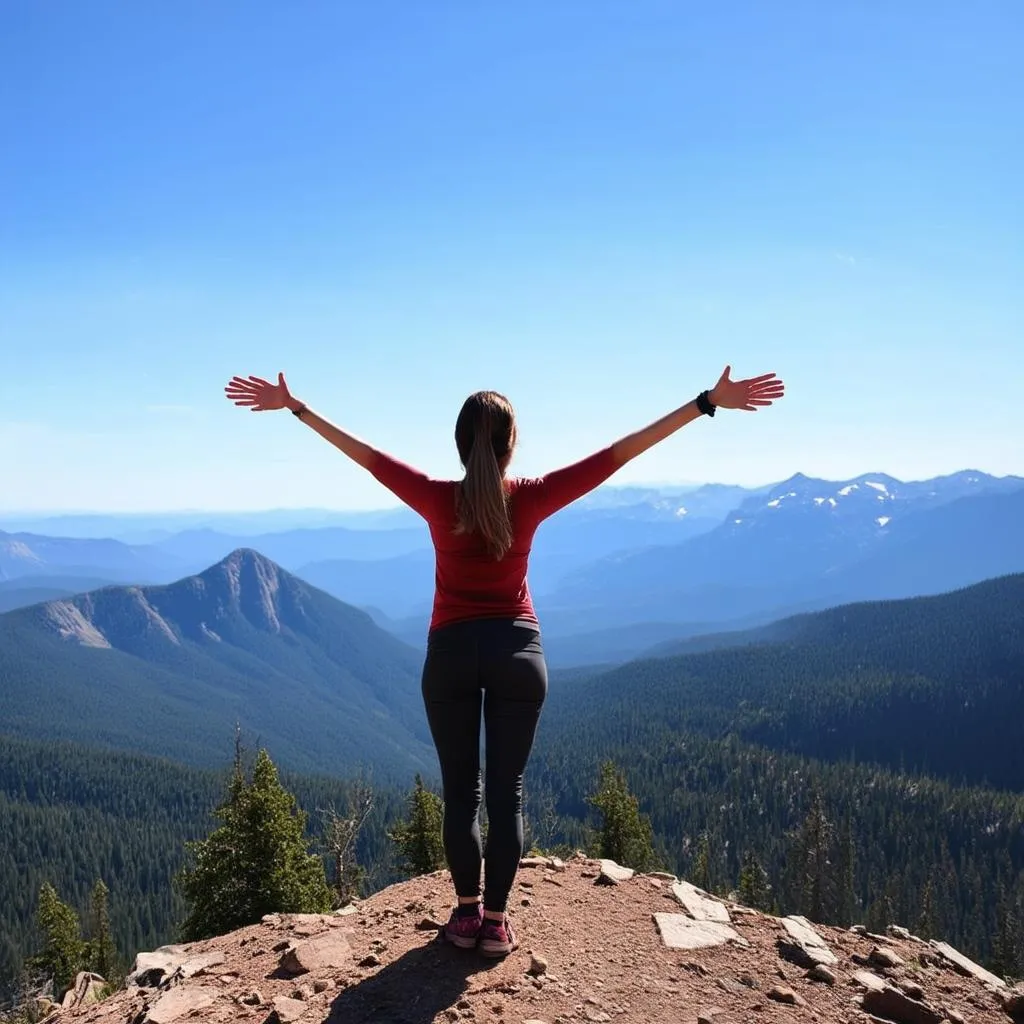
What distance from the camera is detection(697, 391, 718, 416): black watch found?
19.1 ft

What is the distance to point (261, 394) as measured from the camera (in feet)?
20.7

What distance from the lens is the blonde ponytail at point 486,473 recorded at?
513 cm

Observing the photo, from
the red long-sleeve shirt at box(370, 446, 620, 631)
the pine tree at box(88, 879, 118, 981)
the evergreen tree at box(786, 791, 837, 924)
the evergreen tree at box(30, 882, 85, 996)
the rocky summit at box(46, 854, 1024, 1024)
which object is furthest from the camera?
the evergreen tree at box(786, 791, 837, 924)

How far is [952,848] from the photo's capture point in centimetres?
11194

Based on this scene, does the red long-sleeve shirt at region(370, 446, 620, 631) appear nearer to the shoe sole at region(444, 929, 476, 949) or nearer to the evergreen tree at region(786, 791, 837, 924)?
the shoe sole at region(444, 929, 476, 949)

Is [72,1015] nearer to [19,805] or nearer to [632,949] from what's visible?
[632,949]

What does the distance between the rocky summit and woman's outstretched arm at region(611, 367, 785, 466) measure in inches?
162

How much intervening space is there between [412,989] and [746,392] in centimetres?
520

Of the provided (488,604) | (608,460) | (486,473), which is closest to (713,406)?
(608,460)

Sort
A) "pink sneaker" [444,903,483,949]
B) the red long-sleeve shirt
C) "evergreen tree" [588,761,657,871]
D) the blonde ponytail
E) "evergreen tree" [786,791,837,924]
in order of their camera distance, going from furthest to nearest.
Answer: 1. "evergreen tree" [786,791,837,924]
2. "evergreen tree" [588,761,657,871]
3. "pink sneaker" [444,903,483,949]
4. the red long-sleeve shirt
5. the blonde ponytail

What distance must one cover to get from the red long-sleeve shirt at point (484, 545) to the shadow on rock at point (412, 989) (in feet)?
8.95

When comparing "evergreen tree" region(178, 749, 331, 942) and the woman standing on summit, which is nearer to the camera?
the woman standing on summit

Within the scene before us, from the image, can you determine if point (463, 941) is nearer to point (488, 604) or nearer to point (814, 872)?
point (488, 604)

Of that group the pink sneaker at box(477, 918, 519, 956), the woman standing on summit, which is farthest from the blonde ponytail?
the pink sneaker at box(477, 918, 519, 956)
